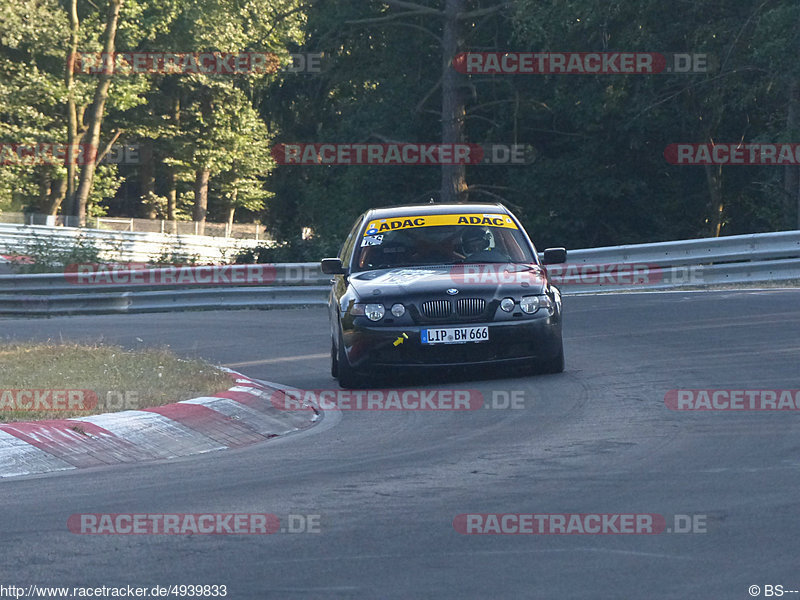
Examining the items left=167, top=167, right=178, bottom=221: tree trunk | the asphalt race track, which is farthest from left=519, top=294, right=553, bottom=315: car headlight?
left=167, top=167, right=178, bottom=221: tree trunk

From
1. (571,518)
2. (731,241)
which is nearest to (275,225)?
(731,241)

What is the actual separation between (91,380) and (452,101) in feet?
69.3

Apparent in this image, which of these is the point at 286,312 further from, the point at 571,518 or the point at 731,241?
the point at 571,518

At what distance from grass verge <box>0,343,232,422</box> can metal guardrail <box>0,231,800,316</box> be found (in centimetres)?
659

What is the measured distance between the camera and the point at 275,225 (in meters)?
40.6

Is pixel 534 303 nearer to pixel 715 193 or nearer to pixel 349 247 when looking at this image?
pixel 349 247

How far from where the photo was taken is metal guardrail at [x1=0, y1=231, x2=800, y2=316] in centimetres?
1781

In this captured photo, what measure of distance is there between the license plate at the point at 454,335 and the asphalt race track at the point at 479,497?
0.43 m

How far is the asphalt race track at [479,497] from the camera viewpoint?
484 cm

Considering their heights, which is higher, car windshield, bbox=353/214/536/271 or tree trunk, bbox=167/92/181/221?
tree trunk, bbox=167/92/181/221

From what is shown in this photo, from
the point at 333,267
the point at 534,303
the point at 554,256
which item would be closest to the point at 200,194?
the point at 333,267

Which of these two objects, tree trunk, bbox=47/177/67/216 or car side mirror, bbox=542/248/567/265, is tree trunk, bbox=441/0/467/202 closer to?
car side mirror, bbox=542/248/567/265

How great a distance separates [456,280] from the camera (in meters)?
10.8

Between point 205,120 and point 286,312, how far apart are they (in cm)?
4821
